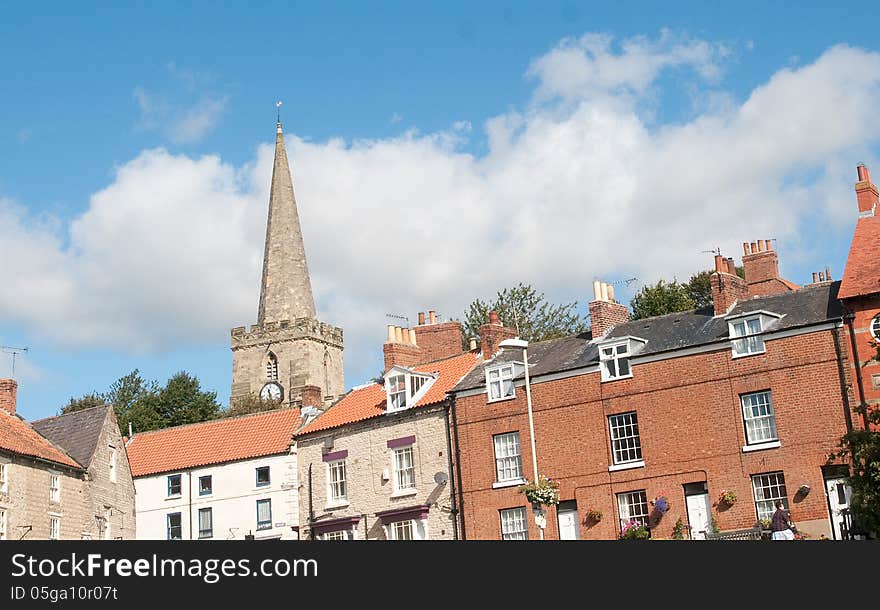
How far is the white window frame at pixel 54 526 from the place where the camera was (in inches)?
1834

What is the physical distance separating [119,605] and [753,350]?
30.0 m

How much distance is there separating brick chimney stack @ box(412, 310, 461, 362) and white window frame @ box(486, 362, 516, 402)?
9.66 meters

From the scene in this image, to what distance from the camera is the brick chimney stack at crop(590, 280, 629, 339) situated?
46.1m

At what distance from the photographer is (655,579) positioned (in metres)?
16.2

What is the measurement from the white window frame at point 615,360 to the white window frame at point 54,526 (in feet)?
76.1

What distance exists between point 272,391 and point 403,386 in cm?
6431

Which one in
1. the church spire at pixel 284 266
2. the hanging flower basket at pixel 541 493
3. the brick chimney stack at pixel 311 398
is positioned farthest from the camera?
the church spire at pixel 284 266

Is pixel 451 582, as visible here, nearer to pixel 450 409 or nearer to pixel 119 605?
pixel 119 605

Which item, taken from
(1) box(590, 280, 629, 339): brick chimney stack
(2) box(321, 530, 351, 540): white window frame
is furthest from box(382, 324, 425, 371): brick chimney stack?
(1) box(590, 280, 629, 339): brick chimney stack

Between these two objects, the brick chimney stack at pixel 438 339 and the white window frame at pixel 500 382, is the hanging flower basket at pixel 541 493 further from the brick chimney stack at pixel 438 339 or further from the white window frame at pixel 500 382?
the brick chimney stack at pixel 438 339

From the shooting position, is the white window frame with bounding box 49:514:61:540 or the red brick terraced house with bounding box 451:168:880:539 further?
the white window frame with bounding box 49:514:61:540

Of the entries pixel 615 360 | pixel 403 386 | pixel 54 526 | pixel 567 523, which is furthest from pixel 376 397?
pixel 54 526

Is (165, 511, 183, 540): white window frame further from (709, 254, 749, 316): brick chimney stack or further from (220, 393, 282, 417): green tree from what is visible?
(220, 393, 282, 417): green tree

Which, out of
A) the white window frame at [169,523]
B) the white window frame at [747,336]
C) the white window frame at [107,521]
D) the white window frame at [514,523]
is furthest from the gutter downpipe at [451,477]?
the white window frame at [107,521]
